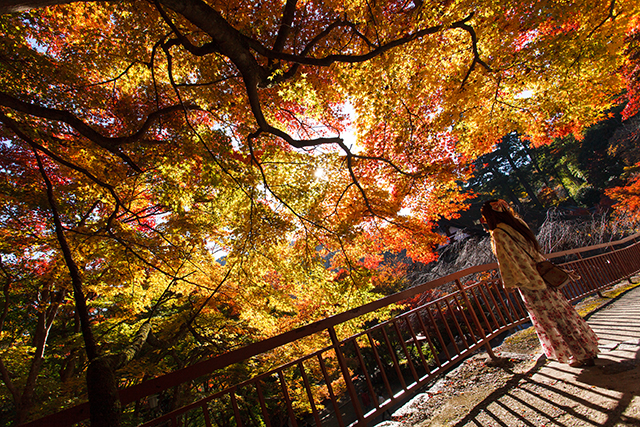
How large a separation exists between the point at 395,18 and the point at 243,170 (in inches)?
196

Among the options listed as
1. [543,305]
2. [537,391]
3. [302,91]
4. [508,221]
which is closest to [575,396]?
[537,391]

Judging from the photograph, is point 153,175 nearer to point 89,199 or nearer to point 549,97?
point 89,199

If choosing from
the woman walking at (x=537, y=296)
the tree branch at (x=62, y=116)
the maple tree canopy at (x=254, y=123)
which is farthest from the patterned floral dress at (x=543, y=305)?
the tree branch at (x=62, y=116)

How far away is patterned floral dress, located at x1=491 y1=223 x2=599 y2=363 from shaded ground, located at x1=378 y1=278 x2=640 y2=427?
15 centimetres

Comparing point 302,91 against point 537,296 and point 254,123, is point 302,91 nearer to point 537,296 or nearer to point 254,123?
point 254,123

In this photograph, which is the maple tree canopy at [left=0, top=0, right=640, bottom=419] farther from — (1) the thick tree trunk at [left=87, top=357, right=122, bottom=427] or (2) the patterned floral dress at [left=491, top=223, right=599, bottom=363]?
(2) the patterned floral dress at [left=491, top=223, right=599, bottom=363]

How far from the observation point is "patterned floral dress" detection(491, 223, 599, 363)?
2291 mm

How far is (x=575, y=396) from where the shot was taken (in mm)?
1848

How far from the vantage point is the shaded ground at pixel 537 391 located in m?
1.67

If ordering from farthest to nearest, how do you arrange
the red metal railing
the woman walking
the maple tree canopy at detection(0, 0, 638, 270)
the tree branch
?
the maple tree canopy at detection(0, 0, 638, 270)
the tree branch
the woman walking
the red metal railing

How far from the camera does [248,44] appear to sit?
3.02 metres

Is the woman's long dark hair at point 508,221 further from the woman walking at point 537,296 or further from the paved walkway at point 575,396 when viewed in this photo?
the paved walkway at point 575,396

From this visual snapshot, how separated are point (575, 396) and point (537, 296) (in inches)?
37.1

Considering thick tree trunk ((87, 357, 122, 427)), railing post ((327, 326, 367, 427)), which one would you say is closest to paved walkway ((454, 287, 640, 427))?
railing post ((327, 326, 367, 427))
